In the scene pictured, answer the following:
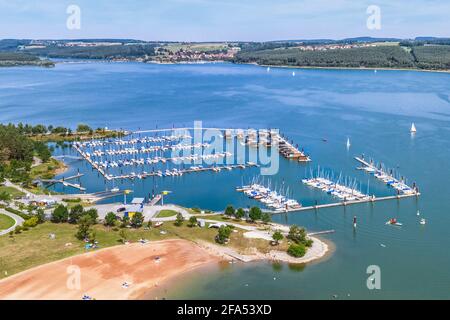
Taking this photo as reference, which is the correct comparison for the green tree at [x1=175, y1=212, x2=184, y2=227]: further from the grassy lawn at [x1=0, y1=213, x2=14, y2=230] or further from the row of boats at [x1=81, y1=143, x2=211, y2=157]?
the row of boats at [x1=81, y1=143, x2=211, y2=157]

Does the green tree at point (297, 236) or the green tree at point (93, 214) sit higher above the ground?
the green tree at point (93, 214)

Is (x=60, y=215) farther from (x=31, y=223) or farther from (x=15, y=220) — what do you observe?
(x=15, y=220)

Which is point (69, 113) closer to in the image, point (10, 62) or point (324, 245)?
point (324, 245)

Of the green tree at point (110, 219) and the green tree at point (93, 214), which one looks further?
the green tree at point (93, 214)

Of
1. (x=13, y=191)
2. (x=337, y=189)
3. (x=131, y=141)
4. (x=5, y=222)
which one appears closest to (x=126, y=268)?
(x=5, y=222)

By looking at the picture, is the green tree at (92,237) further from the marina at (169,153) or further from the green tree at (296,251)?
the marina at (169,153)

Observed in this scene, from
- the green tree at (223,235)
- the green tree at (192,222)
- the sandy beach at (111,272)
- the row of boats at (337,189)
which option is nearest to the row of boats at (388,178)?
the row of boats at (337,189)
